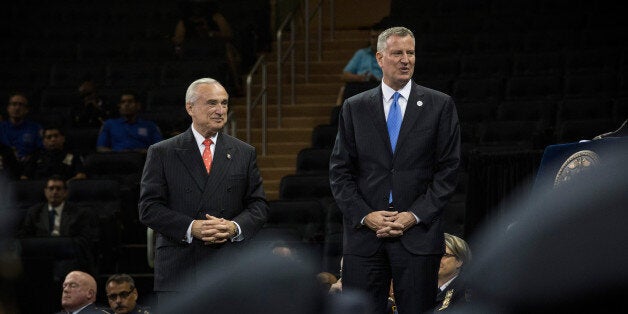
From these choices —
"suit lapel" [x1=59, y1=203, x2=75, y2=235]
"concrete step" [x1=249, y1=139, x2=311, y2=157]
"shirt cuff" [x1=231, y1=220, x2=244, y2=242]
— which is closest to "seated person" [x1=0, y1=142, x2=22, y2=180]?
"suit lapel" [x1=59, y1=203, x2=75, y2=235]

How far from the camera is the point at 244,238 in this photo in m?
5.00

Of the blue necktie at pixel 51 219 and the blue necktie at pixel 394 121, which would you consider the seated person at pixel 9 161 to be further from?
the blue necktie at pixel 394 121

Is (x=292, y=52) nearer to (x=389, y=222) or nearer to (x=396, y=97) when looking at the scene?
(x=396, y=97)

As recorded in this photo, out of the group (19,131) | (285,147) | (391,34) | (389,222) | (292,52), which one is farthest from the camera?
(292,52)

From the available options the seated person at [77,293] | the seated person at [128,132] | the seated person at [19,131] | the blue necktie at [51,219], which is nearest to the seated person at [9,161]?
the seated person at [19,131]

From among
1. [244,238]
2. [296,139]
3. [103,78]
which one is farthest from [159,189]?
[103,78]

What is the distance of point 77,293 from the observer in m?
8.05

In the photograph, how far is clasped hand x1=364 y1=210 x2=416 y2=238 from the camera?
4547mm

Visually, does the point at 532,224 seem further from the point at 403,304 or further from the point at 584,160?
the point at 403,304

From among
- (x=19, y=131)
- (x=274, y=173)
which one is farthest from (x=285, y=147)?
(x=19, y=131)

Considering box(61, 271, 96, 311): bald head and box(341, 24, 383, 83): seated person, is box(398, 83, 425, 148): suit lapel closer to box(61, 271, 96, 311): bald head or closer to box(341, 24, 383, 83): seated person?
box(61, 271, 96, 311): bald head

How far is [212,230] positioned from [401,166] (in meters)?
0.89

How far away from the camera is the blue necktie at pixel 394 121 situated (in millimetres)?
4752

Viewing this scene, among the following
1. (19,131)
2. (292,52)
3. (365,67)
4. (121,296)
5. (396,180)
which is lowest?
(121,296)
